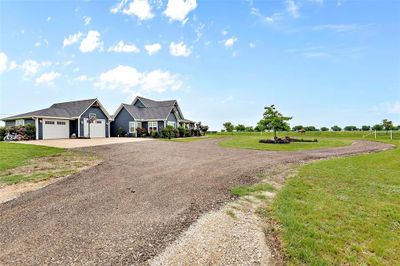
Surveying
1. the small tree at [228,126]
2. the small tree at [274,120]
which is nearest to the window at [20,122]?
the small tree at [274,120]

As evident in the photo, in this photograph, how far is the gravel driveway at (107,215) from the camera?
143 inches

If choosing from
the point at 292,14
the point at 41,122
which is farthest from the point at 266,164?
the point at 41,122

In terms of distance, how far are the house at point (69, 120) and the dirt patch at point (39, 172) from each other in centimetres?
1782

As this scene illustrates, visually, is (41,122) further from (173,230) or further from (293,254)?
(293,254)

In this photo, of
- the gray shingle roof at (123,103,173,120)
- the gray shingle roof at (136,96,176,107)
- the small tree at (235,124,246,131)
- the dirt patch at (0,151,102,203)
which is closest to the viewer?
the dirt patch at (0,151,102,203)

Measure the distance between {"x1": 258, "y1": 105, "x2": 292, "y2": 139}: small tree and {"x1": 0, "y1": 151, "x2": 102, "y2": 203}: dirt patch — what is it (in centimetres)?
2057

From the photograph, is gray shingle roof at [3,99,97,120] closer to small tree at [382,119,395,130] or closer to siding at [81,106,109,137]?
siding at [81,106,109,137]

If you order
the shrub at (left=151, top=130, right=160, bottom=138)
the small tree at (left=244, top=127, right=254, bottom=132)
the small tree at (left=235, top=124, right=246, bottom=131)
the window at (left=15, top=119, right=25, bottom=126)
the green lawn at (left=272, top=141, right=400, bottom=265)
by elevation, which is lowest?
the green lawn at (left=272, top=141, right=400, bottom=265)

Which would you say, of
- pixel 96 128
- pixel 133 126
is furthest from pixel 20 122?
pixel 133 126

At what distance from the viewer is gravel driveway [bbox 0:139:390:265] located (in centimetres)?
364

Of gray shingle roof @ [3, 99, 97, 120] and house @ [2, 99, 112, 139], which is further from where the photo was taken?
gray shingle roof @ [3, 99, 97, 120]

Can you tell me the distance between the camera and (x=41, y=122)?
27.5 meters

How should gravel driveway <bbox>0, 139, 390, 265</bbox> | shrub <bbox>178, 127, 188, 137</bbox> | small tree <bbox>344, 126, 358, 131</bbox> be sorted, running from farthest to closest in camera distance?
1. small tree <bbox>344, 126, 358, 131</bbox>
2. shrub <bbox>178, 127, 188, 137</bbox>
3. gravel driveway <bbox>0, 139, 390, 265</bbox>

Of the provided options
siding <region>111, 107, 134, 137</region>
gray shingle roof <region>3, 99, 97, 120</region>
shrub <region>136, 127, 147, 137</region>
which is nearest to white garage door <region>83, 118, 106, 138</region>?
gray shingle roof <region>3, 99, 97, 120</region>
